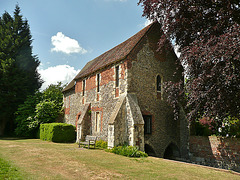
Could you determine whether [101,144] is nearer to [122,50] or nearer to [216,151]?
[122,50]

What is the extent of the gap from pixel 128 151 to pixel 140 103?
375 cm

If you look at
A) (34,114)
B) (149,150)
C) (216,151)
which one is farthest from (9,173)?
(34,114)

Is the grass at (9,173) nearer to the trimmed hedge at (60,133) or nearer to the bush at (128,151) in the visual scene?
the bush at (128,151)

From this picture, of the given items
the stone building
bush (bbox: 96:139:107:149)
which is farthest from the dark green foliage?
bush (bbox: 96:139:107:149)

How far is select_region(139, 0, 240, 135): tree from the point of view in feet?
30.6

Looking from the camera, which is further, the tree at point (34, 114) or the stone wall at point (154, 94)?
the tree at point (34, 114)

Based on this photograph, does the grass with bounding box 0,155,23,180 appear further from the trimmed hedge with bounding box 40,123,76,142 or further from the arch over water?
the trimmed hedge with bounding box 40,123,76,142

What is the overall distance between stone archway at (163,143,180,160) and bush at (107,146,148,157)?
459 centimetres

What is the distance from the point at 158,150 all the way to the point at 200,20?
9.31 m

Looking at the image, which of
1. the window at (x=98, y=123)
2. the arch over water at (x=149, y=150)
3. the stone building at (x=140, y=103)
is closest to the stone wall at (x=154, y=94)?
the stone building at (x=140, y=103)

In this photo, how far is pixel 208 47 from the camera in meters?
9.82

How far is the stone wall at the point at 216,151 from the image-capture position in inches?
436

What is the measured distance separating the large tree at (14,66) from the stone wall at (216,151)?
75.8 ft

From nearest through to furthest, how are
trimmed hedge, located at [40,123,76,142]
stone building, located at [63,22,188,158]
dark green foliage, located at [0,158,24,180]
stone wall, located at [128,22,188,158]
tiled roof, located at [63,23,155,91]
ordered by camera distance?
dark green foliage, located at [0,158,24,180]
stone building, located at [63,22,188,158]
stone wall, located at [128,22,188,158]
tiled roof, located at [63,23,155,91]
trimmed hedge, located at [40,123,76,142]
